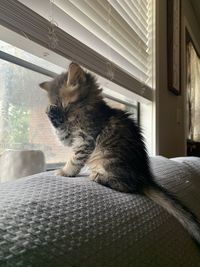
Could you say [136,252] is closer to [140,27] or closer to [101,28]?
[101,28]

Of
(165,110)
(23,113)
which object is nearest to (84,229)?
(23,113)

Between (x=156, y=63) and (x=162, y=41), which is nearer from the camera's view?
(x=156, y=63)

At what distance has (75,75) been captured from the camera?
755 mm

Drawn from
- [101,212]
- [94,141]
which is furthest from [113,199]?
[94,141]

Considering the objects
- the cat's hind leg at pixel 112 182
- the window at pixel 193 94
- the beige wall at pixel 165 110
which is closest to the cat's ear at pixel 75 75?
the cat's hind leg at pixel 112 182

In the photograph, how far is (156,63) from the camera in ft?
5.38

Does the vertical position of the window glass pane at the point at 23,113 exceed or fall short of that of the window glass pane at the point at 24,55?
it falls short

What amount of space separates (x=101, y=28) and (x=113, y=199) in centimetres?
74

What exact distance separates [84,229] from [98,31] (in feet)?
2.74

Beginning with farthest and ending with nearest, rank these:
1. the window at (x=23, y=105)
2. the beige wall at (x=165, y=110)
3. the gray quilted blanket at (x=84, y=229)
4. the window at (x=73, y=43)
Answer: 1. the beige wall at (x=165, y=110)
2. the window at (x=23, y=105)
3. the window at (x=73, y=43)
4. the gray quilted blanket at (x=84, y=229)

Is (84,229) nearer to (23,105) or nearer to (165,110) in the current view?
(23,105)

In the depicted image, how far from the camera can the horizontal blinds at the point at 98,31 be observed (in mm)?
675

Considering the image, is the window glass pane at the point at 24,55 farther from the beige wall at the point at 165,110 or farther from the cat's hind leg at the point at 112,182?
the beige wall at the point at 165,110

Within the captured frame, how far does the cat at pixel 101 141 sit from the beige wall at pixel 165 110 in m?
0.94
